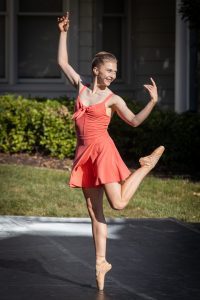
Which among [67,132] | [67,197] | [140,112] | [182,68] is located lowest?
[67,197]

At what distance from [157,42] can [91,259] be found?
10227 mm

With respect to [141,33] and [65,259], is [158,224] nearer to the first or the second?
[65,259]

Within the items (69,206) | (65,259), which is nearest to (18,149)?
(69,206)

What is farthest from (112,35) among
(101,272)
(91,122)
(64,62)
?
(101,272)

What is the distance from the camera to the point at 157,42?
18859 mm

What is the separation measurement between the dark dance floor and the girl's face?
164cm

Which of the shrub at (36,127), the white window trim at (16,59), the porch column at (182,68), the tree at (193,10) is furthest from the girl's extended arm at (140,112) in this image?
the white window trim at (16,59)

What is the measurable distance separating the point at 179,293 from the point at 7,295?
133 centimetres

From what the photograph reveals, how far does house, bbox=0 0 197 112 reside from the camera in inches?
741

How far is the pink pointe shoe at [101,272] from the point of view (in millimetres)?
7742

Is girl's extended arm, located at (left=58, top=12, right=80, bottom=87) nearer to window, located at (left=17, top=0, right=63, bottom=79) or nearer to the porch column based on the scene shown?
the porch column

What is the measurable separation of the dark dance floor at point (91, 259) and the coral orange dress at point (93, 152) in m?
0.88

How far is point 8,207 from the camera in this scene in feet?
40.0

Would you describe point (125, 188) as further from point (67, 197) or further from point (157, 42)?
point (157, 42)
